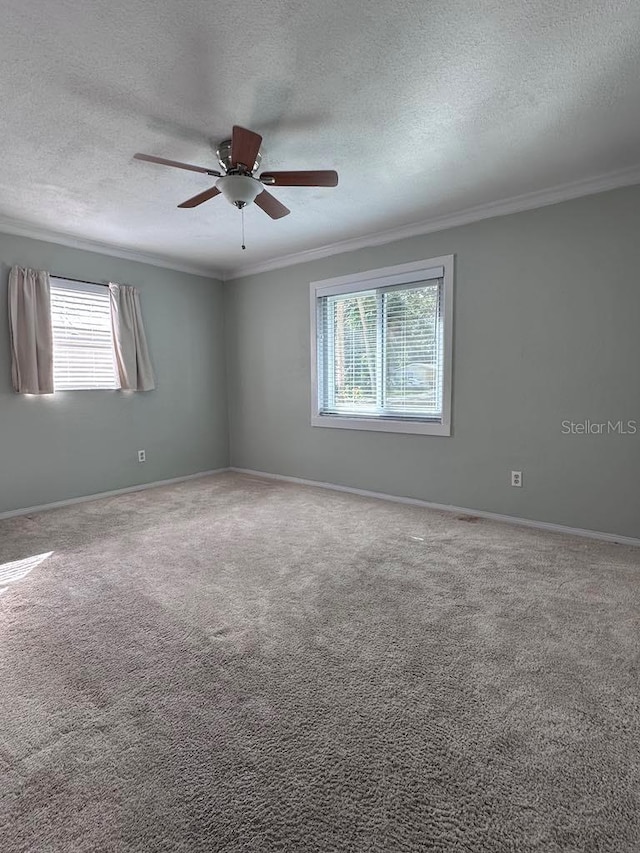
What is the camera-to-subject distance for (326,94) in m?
2.10

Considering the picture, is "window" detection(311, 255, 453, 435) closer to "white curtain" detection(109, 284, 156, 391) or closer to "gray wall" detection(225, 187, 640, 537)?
"gray wall" detection(225, 187, 640, 537)

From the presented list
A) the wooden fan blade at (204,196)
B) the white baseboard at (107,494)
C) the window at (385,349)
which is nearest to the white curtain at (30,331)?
the white baseboard at (107,494)

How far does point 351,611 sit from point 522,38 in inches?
105

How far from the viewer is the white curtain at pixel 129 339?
4.54 metres

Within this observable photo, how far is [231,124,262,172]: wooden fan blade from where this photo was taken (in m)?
2.04

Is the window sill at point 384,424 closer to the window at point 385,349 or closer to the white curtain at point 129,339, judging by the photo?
the window at point 385,349

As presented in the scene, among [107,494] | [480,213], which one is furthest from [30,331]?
[480,213]

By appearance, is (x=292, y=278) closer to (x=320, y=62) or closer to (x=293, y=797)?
(x=320, y=62)

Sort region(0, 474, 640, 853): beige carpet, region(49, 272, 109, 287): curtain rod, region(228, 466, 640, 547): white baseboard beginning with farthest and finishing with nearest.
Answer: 1. region(49, 272, 109, 287): curtain rod
2. region(228, 466, 640, 547): white baseboard
3. region(0, 474, 640, 853): beige carpet

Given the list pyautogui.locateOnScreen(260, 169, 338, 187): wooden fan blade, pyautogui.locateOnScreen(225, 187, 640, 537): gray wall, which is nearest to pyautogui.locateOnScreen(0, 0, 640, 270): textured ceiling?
pyautogui.locateOnScreen(260, 169, 338, 187): wooden fan blade

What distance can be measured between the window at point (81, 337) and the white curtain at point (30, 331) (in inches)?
5.7

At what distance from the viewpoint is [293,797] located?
124 centimetres

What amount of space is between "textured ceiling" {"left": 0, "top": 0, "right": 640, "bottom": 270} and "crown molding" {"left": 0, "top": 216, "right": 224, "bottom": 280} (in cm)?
56

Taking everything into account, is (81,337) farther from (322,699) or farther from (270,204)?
(322,699)
